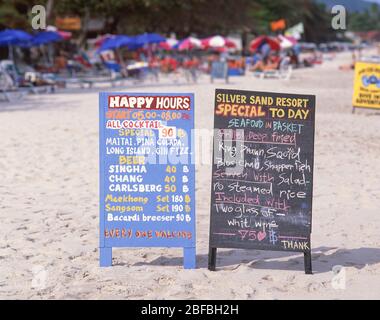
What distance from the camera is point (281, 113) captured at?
201 inches

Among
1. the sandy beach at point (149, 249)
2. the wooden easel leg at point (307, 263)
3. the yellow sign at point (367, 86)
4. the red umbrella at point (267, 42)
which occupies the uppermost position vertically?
the red umbrella at point (267, 42)

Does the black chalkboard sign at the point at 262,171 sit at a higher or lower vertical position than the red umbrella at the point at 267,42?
lower

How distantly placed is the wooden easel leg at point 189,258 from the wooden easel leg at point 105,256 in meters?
0.55

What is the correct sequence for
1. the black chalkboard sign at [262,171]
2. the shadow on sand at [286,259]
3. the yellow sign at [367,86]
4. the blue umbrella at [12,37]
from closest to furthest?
the black chalkboard sign at [262,171], the shadow on sand at [286,259], the yellow sign at [367,86], the blue umbrella at [12,37]

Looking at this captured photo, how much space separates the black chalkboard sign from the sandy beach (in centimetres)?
28

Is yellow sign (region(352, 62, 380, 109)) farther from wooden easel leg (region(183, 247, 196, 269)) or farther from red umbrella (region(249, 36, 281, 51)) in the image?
red umbrella (region(249, 36, 281, 51))

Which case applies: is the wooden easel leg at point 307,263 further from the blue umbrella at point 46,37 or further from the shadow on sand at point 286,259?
the blue umbrella at point 46,37

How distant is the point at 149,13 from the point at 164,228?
159ft

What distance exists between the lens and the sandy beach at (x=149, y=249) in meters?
4.89

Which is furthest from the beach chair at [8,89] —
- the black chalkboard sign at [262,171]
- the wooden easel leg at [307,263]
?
the wooden easel leg at [307,263]

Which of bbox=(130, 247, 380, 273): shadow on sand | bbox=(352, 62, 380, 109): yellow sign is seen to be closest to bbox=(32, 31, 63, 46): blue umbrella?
bbox=(352, 62, 380, 109): yellow sign

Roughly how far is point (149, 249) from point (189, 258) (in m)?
0.78
